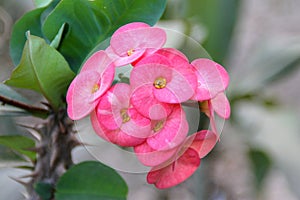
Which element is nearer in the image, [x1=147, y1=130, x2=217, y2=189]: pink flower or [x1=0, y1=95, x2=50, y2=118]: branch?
[x1=147, y1=130, x2=217, y2=189]: pink flower

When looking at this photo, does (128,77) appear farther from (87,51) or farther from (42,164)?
(42,164)

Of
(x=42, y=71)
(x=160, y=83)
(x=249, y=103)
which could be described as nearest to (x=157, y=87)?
(x=160, y=83)

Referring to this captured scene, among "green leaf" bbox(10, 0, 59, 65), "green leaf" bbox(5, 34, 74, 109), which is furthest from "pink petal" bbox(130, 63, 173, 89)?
"green leaf" bbox(10, 0, 59, 65)

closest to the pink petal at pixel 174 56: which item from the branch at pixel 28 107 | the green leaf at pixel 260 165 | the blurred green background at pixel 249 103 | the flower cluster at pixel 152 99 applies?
the flower cluster at pixel 152 99

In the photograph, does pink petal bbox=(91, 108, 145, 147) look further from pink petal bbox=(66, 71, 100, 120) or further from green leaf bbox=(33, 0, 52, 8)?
green leaf bbox=(33, 0, 52, 8)

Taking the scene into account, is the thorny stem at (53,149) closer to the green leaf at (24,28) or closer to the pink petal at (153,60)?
the green leaf at (24,28)
